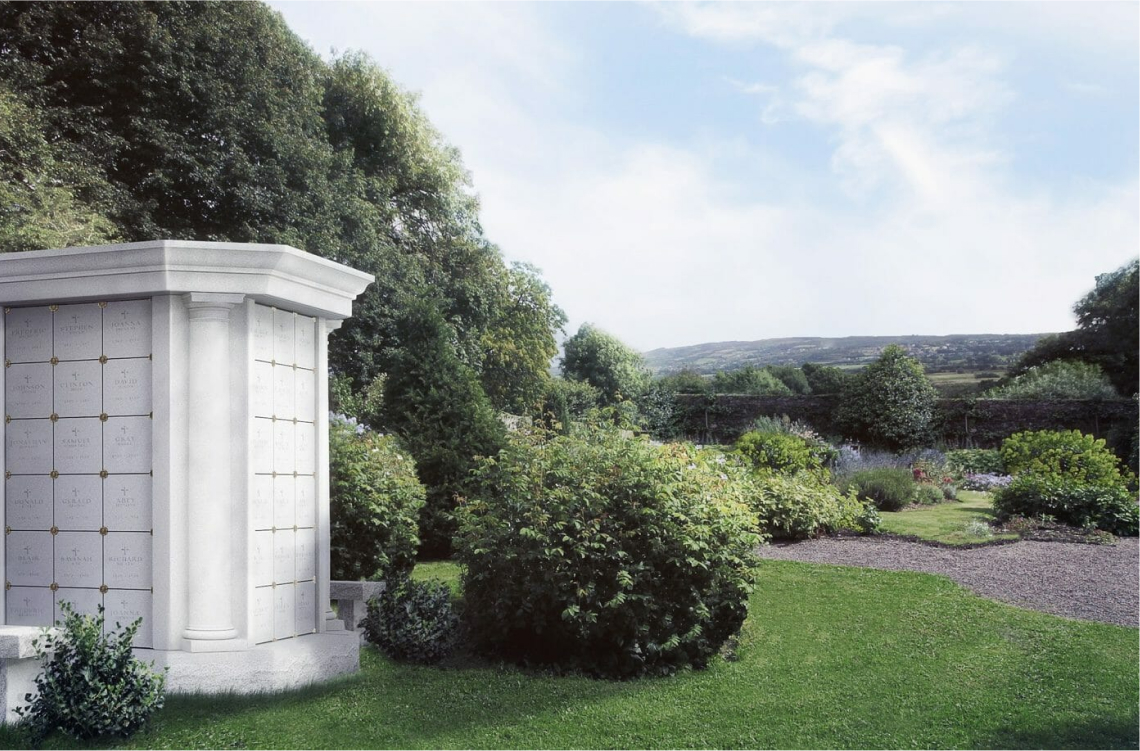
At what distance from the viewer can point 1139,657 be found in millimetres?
6730

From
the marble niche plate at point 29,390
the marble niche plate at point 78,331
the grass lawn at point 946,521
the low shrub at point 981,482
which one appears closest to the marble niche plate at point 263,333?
the marble niche plate at point 78,331

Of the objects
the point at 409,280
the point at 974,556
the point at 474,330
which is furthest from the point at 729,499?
the point at 474,330

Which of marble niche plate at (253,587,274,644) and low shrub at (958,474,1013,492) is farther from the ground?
marble niche plate at (253,587,274,644)

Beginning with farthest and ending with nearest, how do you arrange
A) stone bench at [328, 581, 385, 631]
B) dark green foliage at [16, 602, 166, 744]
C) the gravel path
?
the gravel path → stone bench at [328, 581, 385, 631] → dark green foliage at [16, 602, 166, 744]

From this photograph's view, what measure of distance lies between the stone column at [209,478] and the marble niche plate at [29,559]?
1066 mm

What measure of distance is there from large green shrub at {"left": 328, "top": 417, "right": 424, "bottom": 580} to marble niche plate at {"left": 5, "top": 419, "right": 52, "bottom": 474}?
219 cm

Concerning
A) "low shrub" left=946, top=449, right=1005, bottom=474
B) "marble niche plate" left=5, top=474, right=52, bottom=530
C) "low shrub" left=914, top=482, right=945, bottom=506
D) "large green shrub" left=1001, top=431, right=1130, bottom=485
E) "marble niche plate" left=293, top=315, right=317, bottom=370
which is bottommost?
"low shrub" left=914, top=482, right=945, bottom=506

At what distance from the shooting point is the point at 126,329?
5836mm

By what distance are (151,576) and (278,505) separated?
32.6 inches

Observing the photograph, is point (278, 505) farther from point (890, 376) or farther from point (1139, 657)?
point (890, 376)

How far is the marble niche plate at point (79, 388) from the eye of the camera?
5902 mm

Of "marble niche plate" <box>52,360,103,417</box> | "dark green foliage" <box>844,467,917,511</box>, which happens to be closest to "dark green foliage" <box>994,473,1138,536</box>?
"dark green foliage" <box>844,467,917,511</box>

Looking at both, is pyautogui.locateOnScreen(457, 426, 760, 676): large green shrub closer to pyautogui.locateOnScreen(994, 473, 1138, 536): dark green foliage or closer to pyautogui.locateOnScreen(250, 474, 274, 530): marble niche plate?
pyautogui.locateOnScreen(250, 474, 274, 530): marble niche plate

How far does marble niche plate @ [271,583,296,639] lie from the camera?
604 centimetres
